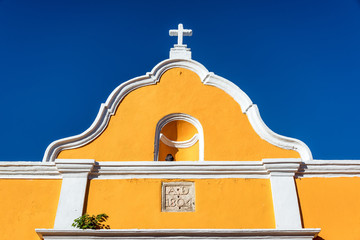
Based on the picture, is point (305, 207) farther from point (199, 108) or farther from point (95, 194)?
point (95, 194)

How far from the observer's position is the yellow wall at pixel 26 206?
639 centimetres

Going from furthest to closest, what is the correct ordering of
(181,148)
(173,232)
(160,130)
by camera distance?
(181,148), (160,130), (173,232)

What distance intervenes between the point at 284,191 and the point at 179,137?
2.46 meters

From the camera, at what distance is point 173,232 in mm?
6105

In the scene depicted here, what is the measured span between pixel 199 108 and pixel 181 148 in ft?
3.25

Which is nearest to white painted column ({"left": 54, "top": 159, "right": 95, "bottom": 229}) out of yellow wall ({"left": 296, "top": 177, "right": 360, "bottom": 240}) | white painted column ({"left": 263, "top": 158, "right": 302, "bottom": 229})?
white painted column ({"left": 263, "top": 158, "right": 302, "bottom": 229})

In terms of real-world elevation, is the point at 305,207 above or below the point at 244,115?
below

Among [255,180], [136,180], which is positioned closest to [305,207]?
[255,180]

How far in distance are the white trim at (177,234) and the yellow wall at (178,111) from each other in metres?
1.42

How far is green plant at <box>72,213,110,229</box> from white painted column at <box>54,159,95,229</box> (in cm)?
15

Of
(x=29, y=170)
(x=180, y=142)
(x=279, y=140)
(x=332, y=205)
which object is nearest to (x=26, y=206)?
(x=29, y=170)

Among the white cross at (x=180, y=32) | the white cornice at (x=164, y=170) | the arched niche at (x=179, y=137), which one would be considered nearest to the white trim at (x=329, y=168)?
the white cornice at (x=164, y=170)

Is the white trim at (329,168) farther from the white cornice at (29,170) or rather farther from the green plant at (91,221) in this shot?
the white cornice at (29,170)

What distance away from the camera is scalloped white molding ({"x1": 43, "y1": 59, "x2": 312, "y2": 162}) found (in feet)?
23.9
